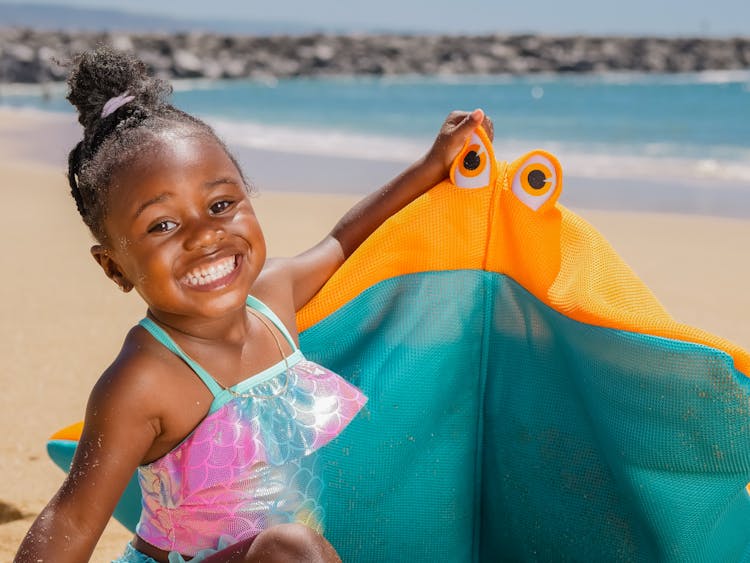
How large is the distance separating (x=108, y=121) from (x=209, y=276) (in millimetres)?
305

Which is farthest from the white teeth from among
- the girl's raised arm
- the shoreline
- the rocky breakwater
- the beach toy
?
the rocky breakwater

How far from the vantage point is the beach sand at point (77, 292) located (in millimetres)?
3113

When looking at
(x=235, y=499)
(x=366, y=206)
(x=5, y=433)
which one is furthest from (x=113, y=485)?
(x=5, y=433)

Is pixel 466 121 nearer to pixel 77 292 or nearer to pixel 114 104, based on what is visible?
pixel 114 104

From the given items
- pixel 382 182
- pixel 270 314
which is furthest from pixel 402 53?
pixel 270 314

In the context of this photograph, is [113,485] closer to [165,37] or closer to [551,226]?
[551,226]

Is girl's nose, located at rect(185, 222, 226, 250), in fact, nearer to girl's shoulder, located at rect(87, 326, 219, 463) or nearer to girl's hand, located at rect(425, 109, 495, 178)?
girl's shoulder, located at rect(87, 326, 219, 463)

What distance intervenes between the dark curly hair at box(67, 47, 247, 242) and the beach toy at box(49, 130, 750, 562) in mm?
539

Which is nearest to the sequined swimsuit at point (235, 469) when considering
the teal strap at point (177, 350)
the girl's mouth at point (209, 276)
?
the teal strap at point (177, 350)

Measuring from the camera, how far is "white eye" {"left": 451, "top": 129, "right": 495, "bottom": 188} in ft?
6.67

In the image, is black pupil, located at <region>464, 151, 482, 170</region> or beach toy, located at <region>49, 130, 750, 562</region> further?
black pupil, located at <region>464, 151, 482, 170</region>

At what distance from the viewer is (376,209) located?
84.9 inches

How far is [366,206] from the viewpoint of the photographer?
218 centimetres

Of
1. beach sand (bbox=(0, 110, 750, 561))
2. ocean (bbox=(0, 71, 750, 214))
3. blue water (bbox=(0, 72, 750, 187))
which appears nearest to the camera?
beach sand (bbox=(0, 110, 750, 561))
